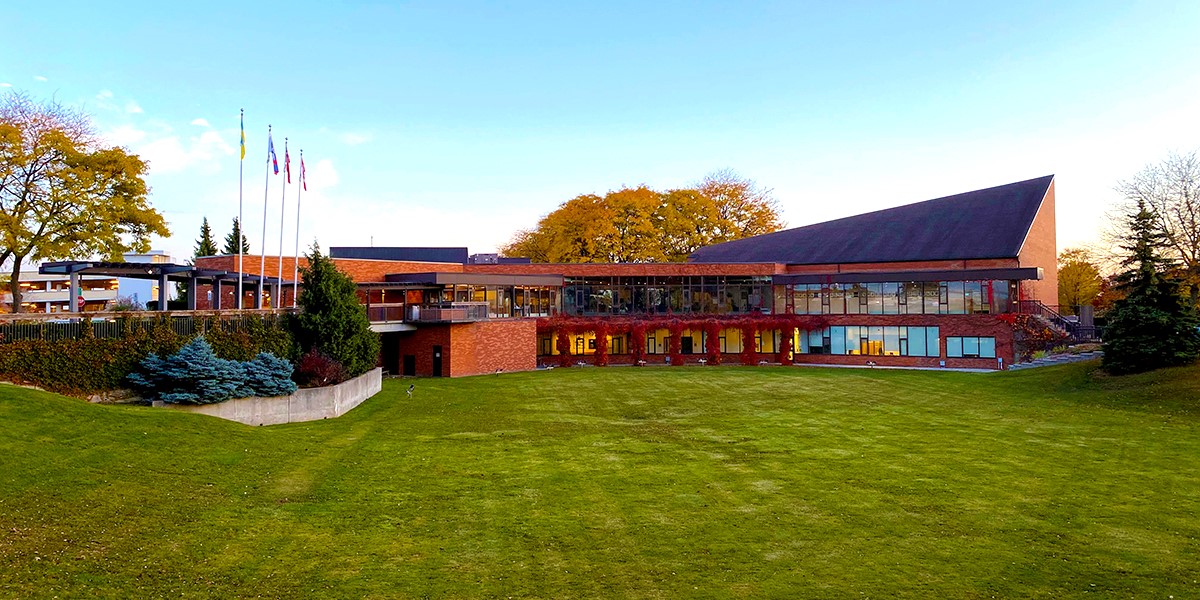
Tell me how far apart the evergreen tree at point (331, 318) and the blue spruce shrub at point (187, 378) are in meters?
5.13

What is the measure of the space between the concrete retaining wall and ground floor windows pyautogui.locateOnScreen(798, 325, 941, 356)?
31411 millimetres

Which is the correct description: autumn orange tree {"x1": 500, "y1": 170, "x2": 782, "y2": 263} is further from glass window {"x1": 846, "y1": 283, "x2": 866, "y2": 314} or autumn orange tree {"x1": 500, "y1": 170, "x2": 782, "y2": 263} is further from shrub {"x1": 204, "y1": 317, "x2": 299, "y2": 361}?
shrub {"x1": 204, "y1": 317, "x2": 299, "y2": 361}

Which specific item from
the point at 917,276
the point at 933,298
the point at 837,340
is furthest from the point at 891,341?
the point at 917,276

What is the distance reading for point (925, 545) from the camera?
11500mm

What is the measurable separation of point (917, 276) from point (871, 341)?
4995mm

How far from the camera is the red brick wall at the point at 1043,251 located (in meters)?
44.5

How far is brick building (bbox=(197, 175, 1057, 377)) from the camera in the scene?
134 ft

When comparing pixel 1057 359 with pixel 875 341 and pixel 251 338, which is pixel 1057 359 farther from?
pixel 251 338

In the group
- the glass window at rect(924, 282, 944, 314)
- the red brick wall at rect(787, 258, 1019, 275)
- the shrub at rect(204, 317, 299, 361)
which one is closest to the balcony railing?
the shrub at rect(204, 317, 299, 361)

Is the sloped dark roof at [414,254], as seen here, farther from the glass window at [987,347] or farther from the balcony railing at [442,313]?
the glass window at [987,347]

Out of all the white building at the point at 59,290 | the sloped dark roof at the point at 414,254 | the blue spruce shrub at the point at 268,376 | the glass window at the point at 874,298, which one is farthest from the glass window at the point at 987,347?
the white building at the point at 59,290

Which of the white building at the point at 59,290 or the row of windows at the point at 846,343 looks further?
the white building at the point at 59,290

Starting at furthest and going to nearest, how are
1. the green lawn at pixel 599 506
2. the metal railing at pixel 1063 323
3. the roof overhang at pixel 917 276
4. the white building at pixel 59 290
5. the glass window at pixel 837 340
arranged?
the white building at pixel 59 290 < the glass window at pixel 837 340 < the roof overhang at pixel 917 276 < the metal railing at pixel 1063 323 < the green lawn at pixel 599 506

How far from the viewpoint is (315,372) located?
1009 inches
